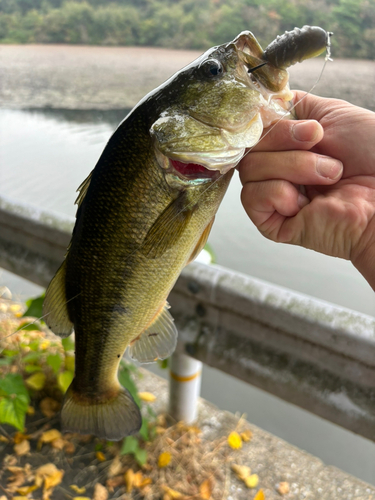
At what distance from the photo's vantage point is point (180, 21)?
2346mm

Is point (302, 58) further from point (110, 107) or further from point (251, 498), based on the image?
point (110, 107)

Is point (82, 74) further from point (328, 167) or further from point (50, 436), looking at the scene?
point (328, 167)

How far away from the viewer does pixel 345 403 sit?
1.64 metres

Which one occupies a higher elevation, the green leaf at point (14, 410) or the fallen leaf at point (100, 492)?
the green leaf at point (14, 410)

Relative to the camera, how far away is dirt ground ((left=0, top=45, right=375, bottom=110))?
9.82 ft

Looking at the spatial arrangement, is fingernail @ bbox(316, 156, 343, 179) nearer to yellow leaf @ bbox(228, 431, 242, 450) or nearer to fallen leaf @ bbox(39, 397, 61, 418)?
yellow leaf @ bbox(228, 431, 242, 450)

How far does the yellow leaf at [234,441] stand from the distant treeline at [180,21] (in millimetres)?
2216

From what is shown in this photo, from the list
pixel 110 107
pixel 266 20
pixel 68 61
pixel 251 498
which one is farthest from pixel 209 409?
pixel 68 61

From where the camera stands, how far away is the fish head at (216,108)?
975mm

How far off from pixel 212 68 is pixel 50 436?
2.37 meters

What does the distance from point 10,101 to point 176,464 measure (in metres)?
4.12

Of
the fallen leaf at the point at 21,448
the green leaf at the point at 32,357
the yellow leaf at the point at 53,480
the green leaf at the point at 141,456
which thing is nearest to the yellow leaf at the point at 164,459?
the green leaf at the point at 141,456

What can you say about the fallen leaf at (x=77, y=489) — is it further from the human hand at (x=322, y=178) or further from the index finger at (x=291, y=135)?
the index finger at (x=291, y=135)

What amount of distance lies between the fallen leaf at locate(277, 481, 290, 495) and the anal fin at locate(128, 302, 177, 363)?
1.48 metres
